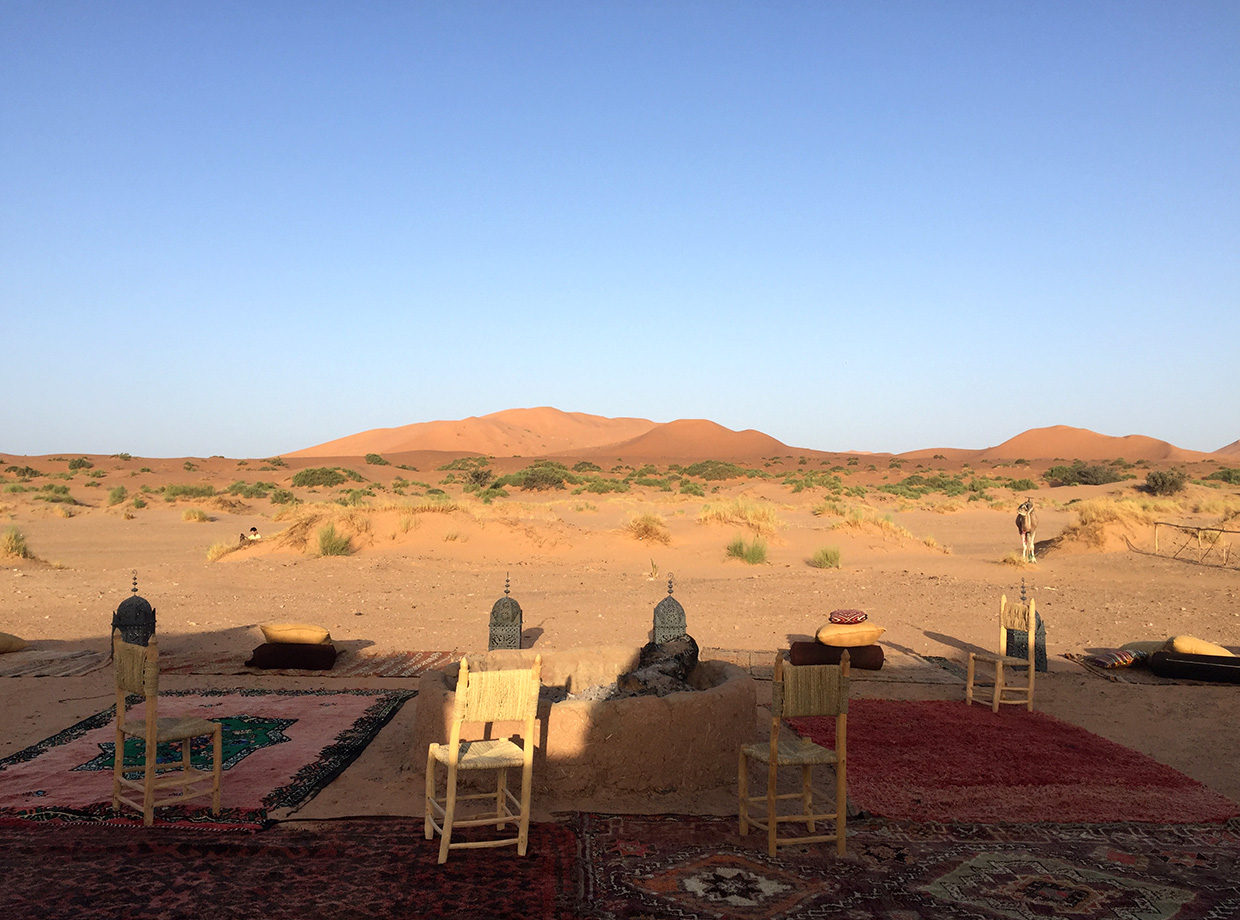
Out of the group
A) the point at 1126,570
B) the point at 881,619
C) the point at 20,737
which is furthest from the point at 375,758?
the point at 1126,570

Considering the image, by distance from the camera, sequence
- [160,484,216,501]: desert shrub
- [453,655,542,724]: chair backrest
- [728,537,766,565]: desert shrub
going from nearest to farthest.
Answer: [453,655,542,724]: chair backrest, [728,537,766,565]: desert shrub, [160,484,216,501]: desert shrub

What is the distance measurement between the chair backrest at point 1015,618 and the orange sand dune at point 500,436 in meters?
106

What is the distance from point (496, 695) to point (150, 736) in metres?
2.13

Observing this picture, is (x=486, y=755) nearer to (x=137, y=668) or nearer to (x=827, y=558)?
(x=137, y=668)

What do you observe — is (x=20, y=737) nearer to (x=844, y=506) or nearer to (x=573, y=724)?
(x=573, y=724)

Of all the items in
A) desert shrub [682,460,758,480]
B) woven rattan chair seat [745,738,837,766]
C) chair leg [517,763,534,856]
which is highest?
desert shrub [682,460,758,480]

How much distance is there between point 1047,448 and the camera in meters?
130

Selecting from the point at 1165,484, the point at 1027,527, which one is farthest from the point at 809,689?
the point at 1165,484

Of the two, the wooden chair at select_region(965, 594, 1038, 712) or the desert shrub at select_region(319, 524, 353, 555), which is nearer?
the wooden chair at select_region(965, 594, 1038, 712)

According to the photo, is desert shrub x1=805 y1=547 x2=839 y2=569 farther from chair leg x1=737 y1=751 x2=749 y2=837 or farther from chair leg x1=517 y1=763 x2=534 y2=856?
chair leg x1=517 y1=763 x2=534 y2=856

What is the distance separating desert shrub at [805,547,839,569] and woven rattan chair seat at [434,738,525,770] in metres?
14.7

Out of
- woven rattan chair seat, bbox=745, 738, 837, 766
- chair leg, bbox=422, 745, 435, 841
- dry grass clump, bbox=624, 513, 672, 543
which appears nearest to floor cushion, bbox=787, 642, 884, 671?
woven rattan chair seat, bbox=745, 738, 837, 766

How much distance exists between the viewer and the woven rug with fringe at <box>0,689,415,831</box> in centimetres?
563

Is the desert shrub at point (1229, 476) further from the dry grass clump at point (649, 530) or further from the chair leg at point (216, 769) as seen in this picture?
the chair leg at point (216, 769)
